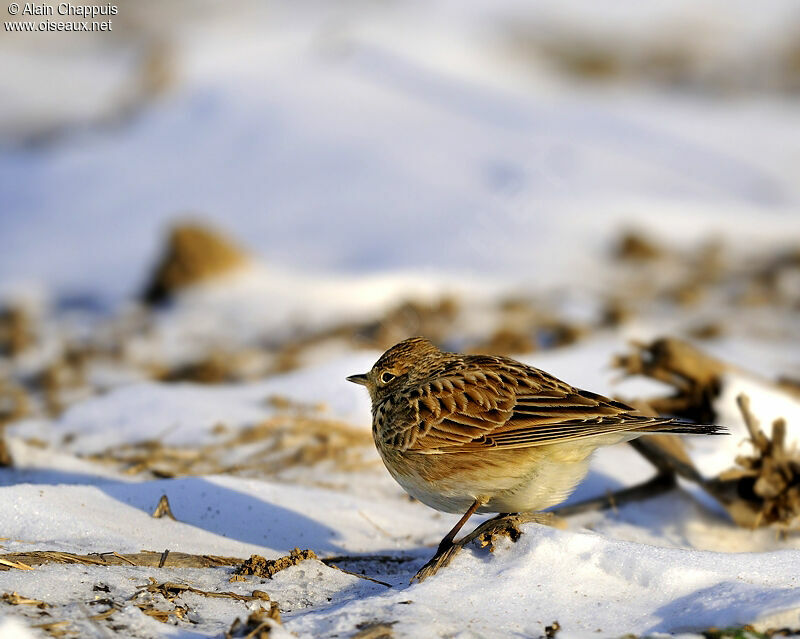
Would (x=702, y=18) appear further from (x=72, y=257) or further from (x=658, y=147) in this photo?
(x=72, y=257)

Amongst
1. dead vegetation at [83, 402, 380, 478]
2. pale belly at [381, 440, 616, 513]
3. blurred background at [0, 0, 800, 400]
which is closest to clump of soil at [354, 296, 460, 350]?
blurred background at [0, 0, 800, 400]

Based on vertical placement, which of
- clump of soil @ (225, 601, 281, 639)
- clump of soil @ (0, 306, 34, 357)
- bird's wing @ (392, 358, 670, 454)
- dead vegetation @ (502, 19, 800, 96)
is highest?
dead vegetation @ (502, 19, 800, 96)

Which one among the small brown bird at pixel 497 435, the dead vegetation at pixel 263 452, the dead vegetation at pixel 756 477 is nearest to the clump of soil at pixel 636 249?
the dead vegetation at pixel 263 452

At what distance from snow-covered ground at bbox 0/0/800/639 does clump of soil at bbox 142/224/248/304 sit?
0.22 metres

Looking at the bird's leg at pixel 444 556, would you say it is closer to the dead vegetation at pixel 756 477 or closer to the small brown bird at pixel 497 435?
Answer: the small brown bird at pixel 497 435

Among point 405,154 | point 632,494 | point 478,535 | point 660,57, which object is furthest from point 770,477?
point 660,57

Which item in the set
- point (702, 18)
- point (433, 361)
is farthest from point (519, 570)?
point (702, 18)

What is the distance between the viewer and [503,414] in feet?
12.5

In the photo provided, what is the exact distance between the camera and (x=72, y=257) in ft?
37.6

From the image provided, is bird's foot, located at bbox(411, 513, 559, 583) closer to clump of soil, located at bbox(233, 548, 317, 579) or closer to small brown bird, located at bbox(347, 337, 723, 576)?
small brown bird, located at bbox(347, 337, 723, 576)

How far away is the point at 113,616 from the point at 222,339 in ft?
20.2

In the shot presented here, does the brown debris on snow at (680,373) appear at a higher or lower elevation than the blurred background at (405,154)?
lower

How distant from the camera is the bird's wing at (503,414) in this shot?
144 inches

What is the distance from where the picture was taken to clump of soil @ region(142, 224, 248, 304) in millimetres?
9961
